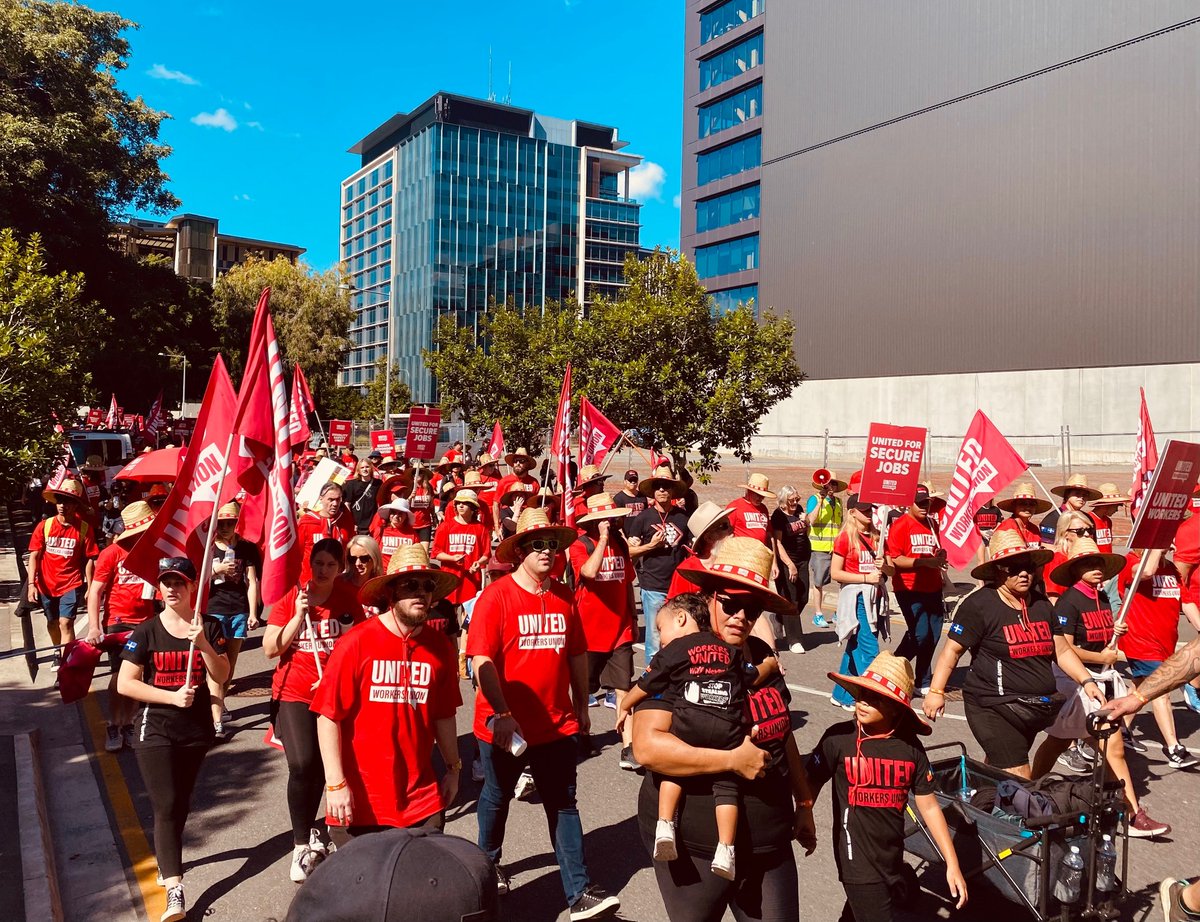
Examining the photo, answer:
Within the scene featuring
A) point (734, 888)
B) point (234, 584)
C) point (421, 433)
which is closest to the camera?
point (734, 888)

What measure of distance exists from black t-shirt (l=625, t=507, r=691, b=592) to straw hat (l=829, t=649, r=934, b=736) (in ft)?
15.2

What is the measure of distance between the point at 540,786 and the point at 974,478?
5554 mm

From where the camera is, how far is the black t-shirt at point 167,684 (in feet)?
16.5

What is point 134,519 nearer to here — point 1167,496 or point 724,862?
point 724,862

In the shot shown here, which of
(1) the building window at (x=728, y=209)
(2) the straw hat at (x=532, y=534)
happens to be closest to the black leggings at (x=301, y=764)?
(2) the straw hat at (x=532, y=534)

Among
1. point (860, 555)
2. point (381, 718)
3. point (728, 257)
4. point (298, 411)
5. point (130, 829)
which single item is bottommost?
point (130, 829)

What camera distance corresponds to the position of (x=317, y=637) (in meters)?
5.65

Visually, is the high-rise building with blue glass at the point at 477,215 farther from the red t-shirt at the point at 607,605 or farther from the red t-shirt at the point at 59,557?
the red t-shirt at the point at 607,605

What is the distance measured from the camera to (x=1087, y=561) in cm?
647

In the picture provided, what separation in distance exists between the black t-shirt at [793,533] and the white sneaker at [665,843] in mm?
7025

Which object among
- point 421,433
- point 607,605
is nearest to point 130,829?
point 607,605

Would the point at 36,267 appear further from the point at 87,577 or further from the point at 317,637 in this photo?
the point at 317,637

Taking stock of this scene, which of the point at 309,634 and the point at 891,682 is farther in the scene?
the point at 309,634

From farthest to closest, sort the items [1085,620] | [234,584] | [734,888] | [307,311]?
[307,311] → [234,584] → [1085,620] → [734,888]
